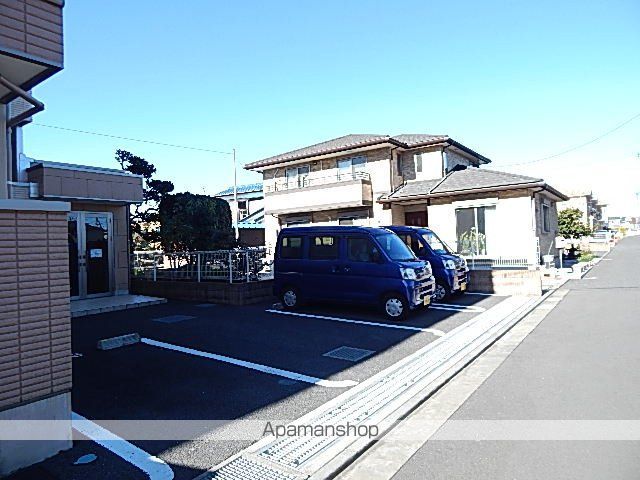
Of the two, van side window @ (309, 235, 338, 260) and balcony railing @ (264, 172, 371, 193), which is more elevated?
balcony railing @ (264, 172, 371, 193)

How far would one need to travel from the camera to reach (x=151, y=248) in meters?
17.0

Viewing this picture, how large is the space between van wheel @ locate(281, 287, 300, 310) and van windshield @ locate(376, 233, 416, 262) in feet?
7.65

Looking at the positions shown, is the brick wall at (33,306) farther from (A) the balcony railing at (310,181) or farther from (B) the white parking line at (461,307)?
(A) the balcony railing at (310,181)

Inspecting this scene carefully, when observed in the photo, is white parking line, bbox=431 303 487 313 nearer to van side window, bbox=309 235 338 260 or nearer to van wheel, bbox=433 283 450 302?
van wheel, bbox=433 283 450 302

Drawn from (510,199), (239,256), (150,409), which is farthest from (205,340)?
(510,199)

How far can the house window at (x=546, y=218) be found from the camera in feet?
61.6

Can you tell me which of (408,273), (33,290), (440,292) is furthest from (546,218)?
(33,290)

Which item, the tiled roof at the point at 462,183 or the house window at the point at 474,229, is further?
the house window at the point at 474,229

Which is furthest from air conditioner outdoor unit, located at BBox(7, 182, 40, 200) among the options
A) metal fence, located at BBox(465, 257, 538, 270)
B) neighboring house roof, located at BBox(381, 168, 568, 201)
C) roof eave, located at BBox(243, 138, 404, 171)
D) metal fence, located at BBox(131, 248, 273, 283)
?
metal fence, located at BBox(465, 257, 538, 270)

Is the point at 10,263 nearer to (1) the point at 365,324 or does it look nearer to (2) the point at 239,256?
(1) the point at 365,324

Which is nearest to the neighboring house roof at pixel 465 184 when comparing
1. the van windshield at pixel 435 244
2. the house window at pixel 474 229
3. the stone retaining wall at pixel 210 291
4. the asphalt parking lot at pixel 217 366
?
the house window at pixel 474 229

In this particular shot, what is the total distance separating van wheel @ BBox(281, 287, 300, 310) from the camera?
987 cm

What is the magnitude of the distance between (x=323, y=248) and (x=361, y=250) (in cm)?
95

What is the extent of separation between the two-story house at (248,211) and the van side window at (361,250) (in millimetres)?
18338
